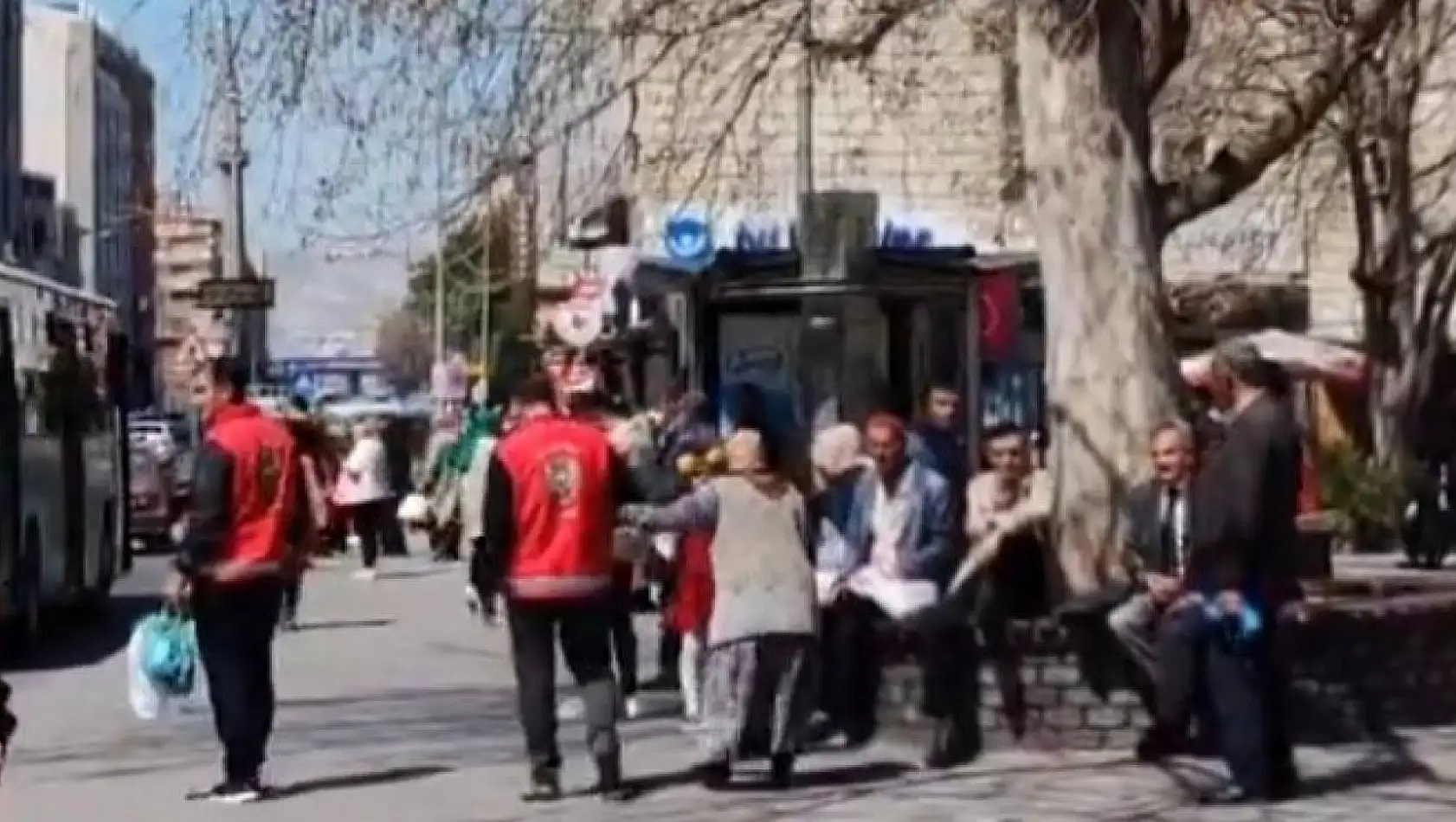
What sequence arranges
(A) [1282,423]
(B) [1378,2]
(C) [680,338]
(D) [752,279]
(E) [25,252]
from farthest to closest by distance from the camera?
(E) [25,252]
(C) [680,338]
(D) [752,279]
(B) [1378,2]
(A) [1282,423]

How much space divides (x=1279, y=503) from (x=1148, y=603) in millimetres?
1067

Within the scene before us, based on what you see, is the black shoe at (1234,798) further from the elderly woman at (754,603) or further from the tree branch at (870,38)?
the tree branch at (870,38)

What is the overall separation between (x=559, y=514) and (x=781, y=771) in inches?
55.4

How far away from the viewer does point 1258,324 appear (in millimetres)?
49094

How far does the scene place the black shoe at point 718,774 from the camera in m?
14.8

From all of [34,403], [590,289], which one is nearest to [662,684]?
[34,403]

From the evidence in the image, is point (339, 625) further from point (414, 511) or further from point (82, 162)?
point (82, 162)

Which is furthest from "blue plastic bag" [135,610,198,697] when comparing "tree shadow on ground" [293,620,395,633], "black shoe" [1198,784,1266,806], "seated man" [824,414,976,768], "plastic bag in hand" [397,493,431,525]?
"plastic bag in hand" [397,493,431,525]

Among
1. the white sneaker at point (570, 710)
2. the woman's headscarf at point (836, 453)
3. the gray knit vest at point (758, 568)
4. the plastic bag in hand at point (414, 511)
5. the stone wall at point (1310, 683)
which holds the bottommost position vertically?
the white sneaker at point (570, 710)

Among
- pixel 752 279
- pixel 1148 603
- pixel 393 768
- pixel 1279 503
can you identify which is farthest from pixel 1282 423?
pixel 752 279

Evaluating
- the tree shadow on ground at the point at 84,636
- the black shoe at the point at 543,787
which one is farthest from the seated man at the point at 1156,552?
the tree shadow on ground at the point at 84,636

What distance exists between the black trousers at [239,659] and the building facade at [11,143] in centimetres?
6095

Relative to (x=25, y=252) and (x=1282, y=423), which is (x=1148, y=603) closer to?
(x=1282, y=423)

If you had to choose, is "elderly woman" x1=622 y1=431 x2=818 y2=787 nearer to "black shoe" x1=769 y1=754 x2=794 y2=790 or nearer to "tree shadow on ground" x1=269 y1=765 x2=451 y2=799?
Result: "black shoe" x1=769 y1=754 x2=794 y2=790
